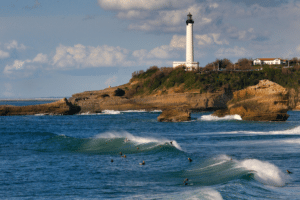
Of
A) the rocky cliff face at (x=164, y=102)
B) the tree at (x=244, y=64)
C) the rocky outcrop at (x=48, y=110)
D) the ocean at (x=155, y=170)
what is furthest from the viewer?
the tree at (x=244, y=64)

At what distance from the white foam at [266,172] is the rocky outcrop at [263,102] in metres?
26.3

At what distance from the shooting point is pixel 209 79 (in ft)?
302

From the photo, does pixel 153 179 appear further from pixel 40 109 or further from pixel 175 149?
pixel 40 109

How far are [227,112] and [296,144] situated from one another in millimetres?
26226

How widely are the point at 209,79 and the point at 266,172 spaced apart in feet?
251

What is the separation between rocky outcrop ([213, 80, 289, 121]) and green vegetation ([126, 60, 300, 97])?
127ft

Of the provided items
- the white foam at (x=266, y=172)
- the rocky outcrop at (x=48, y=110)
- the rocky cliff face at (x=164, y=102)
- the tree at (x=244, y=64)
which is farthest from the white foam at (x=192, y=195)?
the tree at (x=244, y=64)

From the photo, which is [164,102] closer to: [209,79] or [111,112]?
[111,112]

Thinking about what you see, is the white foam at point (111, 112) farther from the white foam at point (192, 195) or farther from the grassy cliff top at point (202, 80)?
the white foam at point (192, 195)

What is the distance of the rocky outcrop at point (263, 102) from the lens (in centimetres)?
4303

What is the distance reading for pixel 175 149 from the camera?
2405 cm

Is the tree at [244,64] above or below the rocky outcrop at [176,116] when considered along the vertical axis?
above

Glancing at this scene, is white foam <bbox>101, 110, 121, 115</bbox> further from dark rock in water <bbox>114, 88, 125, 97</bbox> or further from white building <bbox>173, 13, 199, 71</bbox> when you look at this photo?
white building <bbox>173, 13, 199, 71</bbox>

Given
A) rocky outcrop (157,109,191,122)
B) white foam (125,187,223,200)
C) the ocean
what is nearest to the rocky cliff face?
rocky outcrop (157,109,191,122)
